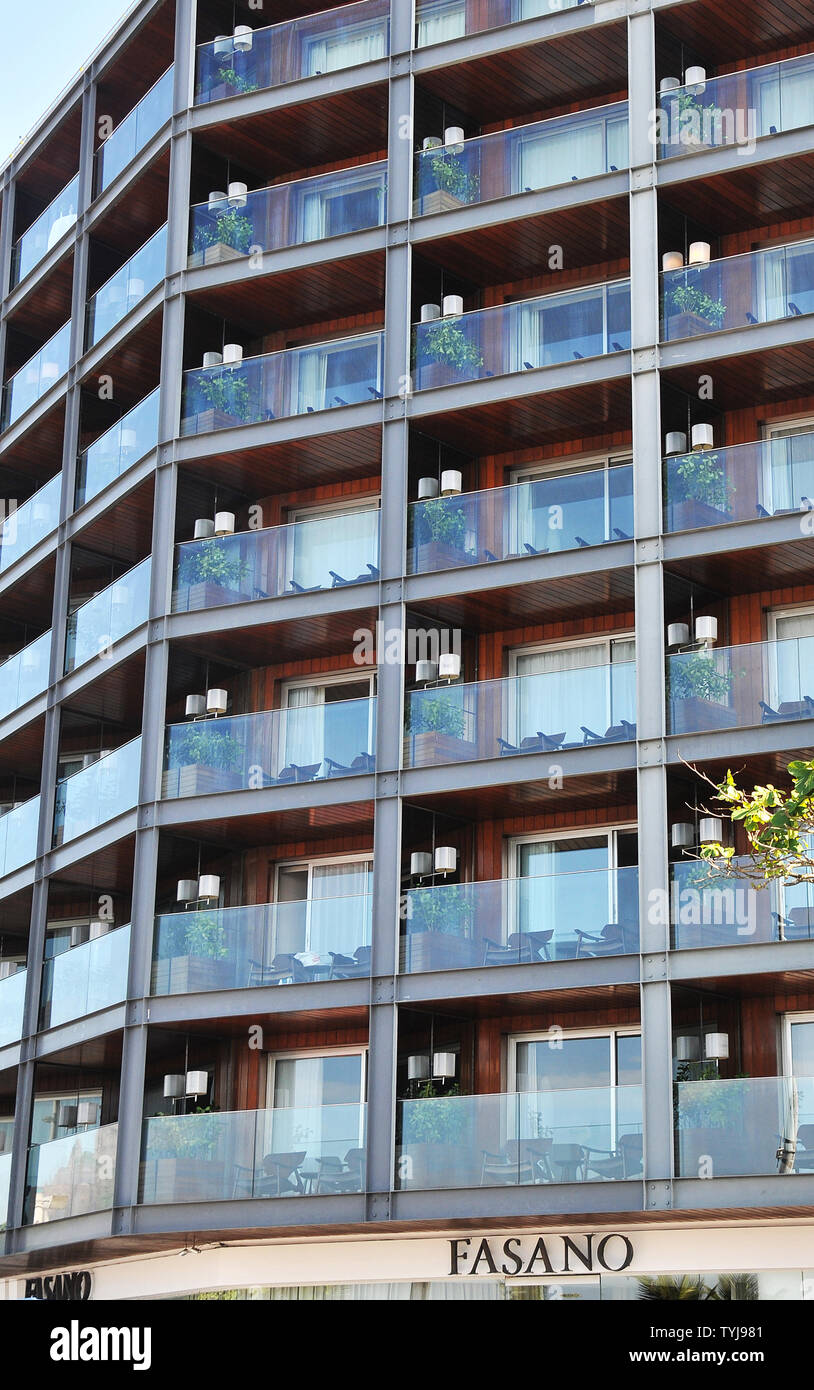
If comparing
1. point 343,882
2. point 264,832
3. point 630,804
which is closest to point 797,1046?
point 630,804

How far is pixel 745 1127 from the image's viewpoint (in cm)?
2011

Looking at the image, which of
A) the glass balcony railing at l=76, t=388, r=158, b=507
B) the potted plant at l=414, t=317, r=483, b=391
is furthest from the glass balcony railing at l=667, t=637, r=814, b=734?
the glass balcony railing at l=76, t=388, r=158, b=507

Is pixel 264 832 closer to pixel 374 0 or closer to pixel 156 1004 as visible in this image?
pixel 156 1004

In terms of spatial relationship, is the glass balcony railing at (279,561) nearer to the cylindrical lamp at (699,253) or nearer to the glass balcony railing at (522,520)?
the glass balcony railing at (522,520)

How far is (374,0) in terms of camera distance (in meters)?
27.6

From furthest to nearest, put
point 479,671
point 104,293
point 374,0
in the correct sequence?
point 104,293, point 374,0, point 479,671

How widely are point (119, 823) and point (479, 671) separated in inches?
215

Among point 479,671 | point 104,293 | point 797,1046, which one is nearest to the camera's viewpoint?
point 797,1046

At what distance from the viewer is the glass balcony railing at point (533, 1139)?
20875 millimetres

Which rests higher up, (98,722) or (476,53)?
(476,53)

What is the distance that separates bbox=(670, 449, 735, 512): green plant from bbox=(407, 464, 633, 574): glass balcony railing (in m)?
0.70

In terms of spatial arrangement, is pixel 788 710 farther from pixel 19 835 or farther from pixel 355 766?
pixel 19 835

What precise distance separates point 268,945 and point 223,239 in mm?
10733

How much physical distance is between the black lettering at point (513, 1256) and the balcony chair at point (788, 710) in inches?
271
